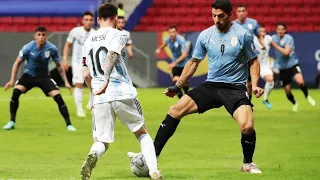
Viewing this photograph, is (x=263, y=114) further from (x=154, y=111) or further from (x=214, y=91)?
(x=214, y=91)

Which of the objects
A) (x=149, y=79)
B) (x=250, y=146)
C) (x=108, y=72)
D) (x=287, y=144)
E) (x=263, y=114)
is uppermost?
(x=108, y=72)

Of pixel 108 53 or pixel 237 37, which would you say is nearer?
pixel 108 53

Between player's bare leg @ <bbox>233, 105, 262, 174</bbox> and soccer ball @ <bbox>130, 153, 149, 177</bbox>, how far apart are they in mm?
1223

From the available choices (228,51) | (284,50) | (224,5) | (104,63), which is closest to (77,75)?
(284,50)

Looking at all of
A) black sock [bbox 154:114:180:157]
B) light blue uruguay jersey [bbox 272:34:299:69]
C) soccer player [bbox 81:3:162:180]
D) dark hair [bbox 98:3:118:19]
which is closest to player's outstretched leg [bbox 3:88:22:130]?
black sock [bbox 154:114:180:157]

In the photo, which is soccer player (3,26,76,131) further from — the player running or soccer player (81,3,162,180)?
soccer player (81,3,162,180)

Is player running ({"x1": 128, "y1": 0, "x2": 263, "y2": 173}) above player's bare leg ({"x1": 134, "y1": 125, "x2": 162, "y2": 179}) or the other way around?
above

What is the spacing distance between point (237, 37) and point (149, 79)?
21.3m

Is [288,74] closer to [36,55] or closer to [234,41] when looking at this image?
[36,55]

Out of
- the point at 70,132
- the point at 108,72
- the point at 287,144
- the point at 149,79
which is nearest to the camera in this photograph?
the point at 108,72

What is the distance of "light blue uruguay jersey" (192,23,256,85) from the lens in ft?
35.0

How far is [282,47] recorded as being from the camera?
2245cm

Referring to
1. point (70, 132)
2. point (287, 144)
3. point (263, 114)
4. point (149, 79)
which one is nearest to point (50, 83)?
point (70, 132)

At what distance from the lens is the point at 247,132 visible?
34.1 ft
